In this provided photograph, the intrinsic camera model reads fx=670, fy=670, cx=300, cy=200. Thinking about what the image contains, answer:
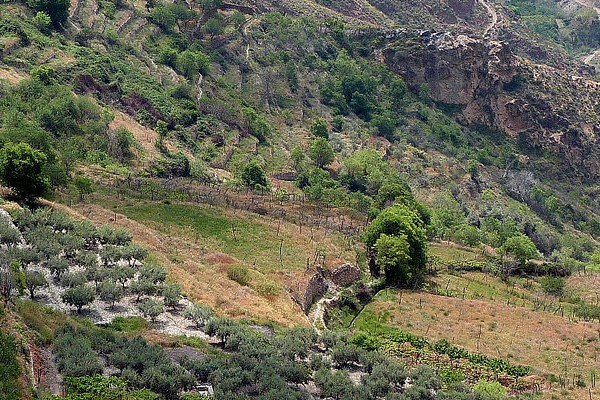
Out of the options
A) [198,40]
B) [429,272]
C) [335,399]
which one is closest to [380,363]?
[335,399]

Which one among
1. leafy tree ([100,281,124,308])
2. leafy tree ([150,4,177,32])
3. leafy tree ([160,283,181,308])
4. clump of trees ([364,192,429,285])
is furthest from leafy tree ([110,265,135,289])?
leafy tree ([150,4,177,32])

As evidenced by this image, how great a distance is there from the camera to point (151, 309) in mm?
32531

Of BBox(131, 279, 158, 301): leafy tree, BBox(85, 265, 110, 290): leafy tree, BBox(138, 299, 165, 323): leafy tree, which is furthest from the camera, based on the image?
BBox(131, 279, 158, 301): leafy tree

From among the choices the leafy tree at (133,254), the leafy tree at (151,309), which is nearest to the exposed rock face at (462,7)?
the leafy tree at (133,254)

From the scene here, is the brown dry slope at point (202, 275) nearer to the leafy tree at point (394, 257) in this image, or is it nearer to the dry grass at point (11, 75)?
the leafy tree at point (394, 257)

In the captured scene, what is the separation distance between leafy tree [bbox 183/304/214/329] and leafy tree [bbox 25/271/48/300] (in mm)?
7036

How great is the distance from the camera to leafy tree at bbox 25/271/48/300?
30.6 metres

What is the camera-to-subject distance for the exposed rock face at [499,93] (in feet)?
404

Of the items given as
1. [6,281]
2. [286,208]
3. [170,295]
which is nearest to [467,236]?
[286,208]

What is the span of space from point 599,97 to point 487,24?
52.1 metres

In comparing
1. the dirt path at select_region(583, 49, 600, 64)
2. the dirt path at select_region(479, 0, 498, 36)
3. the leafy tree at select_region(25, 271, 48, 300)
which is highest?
the dirt path at select_region(479, 0, 498, 36)

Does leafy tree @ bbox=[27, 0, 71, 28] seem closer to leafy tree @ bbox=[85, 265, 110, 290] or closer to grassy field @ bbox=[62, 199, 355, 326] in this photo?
grassy field @ bbox=[62, 199, 355, 326]

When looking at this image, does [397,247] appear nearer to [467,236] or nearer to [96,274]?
[467,236]

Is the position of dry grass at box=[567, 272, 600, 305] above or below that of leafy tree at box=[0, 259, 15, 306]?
below
